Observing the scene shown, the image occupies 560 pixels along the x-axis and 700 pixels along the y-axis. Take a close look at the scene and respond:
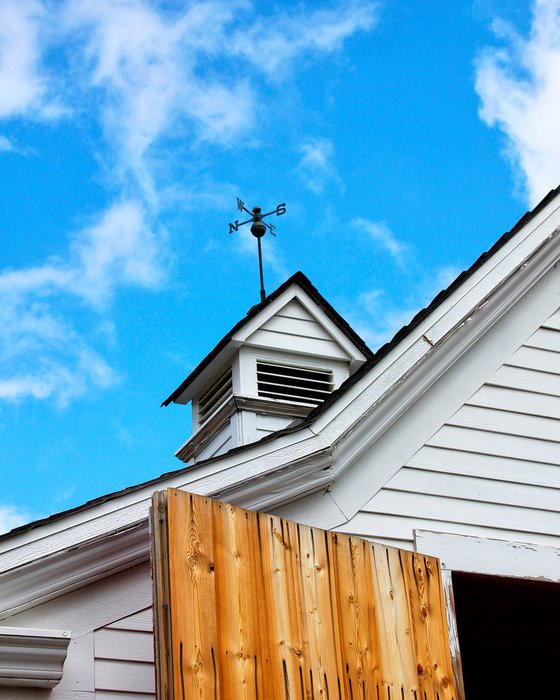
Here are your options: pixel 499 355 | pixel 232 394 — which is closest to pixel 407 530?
pixel 499 355

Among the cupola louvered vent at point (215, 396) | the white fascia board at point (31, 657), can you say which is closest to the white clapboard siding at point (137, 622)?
the white fascia board at point (31, 657)

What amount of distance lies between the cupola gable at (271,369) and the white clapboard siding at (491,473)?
180 inches

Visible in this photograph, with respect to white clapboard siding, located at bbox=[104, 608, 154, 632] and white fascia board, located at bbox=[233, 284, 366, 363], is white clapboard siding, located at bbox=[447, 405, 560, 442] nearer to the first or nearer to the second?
white clapboard siding, located at bbox=[104, 608, 154, 632]

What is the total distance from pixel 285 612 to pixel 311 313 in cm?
701

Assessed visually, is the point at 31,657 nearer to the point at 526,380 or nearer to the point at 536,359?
the point at 526,380

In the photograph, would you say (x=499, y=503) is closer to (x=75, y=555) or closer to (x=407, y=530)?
(x=407, y=530)

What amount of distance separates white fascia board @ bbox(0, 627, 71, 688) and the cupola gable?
551 centimetres

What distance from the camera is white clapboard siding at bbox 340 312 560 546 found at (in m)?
5.23

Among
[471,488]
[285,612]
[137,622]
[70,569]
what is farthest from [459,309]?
[70,569]

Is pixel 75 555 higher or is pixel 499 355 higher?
pixel 499 355

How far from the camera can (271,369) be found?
10.6m

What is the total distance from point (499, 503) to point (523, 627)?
62.6 inches

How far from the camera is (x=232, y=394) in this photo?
33.7 feet

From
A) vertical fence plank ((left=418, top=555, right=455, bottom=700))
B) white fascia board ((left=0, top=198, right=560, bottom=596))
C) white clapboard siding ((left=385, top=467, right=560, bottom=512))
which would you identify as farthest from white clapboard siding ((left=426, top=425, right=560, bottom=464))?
vertical fence plank ((left=418, top=555, right=455, bottom=700))
